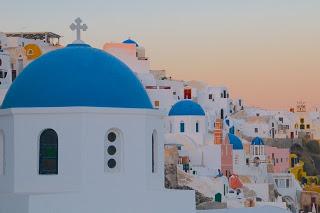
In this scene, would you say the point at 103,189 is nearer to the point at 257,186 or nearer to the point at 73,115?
the point at 73,115

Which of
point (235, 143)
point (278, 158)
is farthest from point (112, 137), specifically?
point (278, 158)

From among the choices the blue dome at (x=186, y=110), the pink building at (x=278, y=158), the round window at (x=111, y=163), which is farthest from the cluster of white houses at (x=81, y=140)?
the pink building at (x=278, y=158)

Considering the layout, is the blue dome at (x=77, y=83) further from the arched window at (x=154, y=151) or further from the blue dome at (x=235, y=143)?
the blue dome at (x=235, y=143)

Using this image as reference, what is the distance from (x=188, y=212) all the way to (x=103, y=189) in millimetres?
1938

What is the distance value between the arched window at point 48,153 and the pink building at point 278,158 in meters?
47.0

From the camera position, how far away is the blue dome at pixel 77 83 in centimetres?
1410

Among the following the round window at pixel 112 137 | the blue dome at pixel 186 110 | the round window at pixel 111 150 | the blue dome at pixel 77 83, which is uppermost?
the blue dome at pixel 186 110

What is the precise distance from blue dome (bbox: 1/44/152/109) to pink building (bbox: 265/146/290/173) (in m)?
46.2

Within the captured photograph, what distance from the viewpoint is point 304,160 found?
70.7 metres

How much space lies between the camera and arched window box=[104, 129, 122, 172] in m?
14.1

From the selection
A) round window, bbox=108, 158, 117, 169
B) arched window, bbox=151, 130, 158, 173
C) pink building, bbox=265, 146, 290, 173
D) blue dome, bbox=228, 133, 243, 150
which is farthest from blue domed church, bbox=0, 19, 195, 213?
pink building, bbox=265, 146, 290, 173

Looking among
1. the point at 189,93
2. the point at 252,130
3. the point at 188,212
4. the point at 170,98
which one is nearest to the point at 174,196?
the point at 188,212

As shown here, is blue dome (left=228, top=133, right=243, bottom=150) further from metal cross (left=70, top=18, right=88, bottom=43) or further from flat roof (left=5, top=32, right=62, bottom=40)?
metal cross (left=70, top=18, right=88, bottom=43)

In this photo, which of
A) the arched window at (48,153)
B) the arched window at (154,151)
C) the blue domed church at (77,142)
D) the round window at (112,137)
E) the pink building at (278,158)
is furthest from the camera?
the pink building at (278,158)
